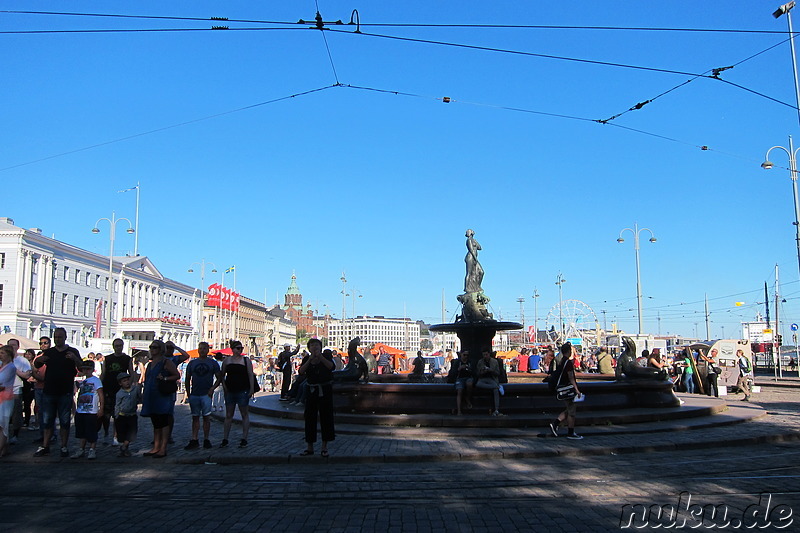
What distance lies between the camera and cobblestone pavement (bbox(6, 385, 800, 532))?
645 centimetres

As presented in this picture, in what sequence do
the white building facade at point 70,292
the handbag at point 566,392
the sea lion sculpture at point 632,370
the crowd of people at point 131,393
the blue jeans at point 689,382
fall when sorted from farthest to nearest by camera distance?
the white building facade at point 70,292 < the blue jeans at point 689,382 < the sea lion sculpture at point 632,370 < the handbag at point 566,392 < the crowd of people at point 131,393

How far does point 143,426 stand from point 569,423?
9358 mm

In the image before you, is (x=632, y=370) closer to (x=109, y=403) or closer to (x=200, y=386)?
(x=200, y=386)

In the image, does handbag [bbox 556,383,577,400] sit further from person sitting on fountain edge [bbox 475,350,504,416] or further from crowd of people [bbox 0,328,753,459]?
person sitting on fountain edge [bbox 475,350,504,416]

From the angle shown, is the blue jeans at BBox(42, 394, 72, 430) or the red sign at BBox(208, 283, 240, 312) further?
the red sign at BBox(208, 283, 240, 312)

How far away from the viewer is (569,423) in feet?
38.7

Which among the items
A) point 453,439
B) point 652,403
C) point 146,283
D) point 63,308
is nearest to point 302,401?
point 453,439

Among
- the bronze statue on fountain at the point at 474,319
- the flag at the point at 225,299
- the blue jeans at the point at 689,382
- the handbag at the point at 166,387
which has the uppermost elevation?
the flag at the point at 225,299

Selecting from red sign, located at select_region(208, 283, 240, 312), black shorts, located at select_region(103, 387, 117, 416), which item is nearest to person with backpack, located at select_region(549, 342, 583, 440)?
black shorts, located at select_region(103, 387, 117, 416)

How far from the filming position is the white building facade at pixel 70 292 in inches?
2269

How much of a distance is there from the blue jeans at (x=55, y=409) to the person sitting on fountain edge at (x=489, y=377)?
7830mm

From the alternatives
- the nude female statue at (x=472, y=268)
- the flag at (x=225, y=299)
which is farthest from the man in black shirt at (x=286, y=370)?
the flag at (x=225, y=299)

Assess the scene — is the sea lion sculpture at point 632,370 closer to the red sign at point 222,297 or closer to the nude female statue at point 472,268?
the nude female statue at point 472,268

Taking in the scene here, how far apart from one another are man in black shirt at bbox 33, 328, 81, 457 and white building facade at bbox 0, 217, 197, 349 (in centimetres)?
3967
